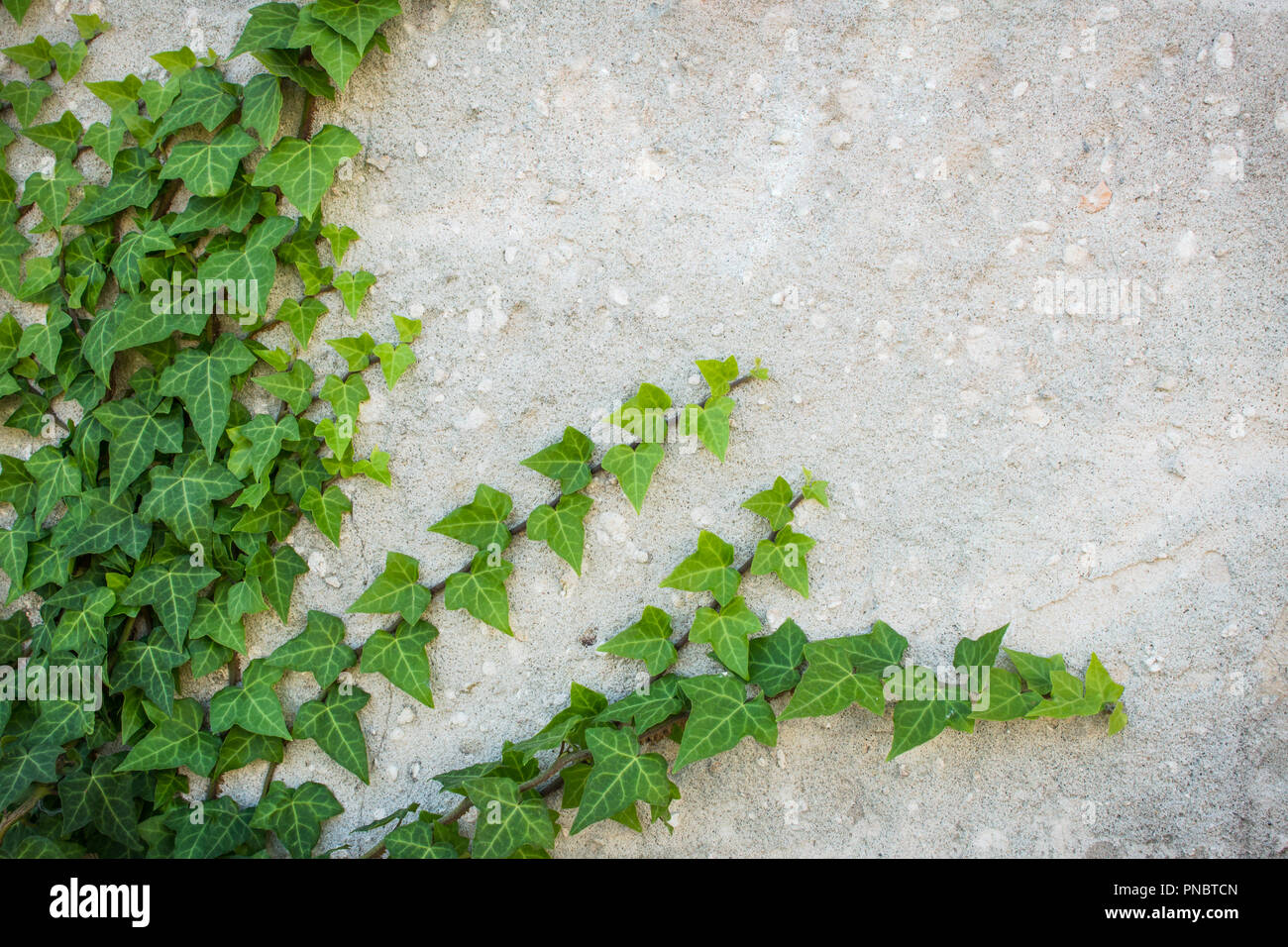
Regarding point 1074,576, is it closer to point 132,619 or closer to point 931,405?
point 931,405

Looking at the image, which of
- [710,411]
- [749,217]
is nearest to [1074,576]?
[710,411]

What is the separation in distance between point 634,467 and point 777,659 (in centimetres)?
46

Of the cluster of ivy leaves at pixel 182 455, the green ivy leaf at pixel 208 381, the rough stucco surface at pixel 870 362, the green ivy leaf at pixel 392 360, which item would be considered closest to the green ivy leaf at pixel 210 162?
the cluster of ivy leaves at pixel 182 455

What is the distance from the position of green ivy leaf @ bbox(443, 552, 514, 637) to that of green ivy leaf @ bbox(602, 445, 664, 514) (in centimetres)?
29

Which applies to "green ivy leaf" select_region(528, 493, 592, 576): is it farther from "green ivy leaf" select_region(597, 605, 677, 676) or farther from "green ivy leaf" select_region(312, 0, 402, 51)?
"green ivy leaf" select_region(312, 0, 402, 51)

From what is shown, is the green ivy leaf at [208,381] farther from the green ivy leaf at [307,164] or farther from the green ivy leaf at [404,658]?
the green ivy leaf at [404,658]

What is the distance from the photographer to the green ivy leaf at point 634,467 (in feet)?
5.03

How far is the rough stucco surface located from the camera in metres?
1.50

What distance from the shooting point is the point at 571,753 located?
5.14 feet

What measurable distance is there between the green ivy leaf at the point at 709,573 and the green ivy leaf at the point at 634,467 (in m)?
0.14

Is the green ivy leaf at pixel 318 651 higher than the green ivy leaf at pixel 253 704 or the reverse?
higher

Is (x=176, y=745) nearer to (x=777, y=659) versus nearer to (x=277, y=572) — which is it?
(x=277, y=572)

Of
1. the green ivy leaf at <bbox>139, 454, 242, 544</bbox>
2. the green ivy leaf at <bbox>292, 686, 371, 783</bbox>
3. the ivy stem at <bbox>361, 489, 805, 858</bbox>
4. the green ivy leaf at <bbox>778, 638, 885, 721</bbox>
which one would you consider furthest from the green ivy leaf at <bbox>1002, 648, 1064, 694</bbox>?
the green ivy leaf at <bbox>139, 454, 242, 544</bbox>
